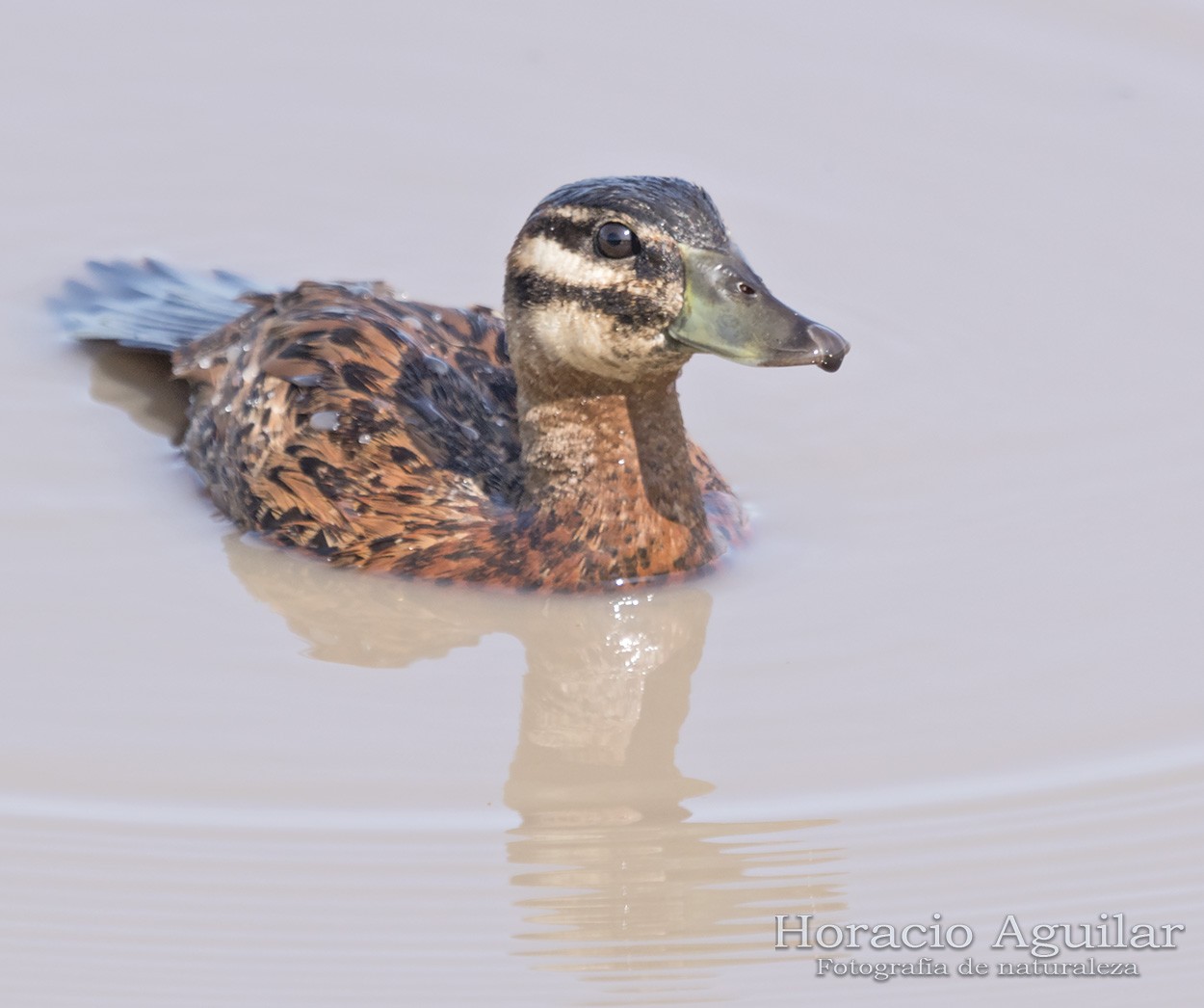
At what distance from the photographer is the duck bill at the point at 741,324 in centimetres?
772

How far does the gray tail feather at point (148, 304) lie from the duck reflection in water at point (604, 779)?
1.66 meters

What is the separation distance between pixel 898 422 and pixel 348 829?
12.4 feet

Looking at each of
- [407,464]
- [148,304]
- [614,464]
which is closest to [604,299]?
[614,464]

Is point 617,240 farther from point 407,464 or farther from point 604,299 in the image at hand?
point 407,464

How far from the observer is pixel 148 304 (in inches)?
417

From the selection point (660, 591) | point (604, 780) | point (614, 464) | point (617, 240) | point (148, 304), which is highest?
point (617, 240)

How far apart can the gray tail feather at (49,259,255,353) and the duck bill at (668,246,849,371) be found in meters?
3.11

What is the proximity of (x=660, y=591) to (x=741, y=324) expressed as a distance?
1269 millimetres

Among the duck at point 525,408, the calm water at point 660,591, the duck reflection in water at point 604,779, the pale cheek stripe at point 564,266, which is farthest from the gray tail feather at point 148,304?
the pale cheek stripe at point 564,266

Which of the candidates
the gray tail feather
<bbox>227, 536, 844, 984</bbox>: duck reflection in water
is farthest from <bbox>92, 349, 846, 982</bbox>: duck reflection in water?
the gray tail feather

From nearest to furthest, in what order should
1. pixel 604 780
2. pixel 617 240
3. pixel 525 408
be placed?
pixel 604 780, pixel 617 240, pixel 525 408

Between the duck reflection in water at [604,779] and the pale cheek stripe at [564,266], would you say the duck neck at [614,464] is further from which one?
the pale cheek stripe at [564,266]

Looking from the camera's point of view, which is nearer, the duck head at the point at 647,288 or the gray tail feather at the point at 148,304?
the duck head at the point at 647,288

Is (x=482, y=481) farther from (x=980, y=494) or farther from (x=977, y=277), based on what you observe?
(x=977, y=277)
